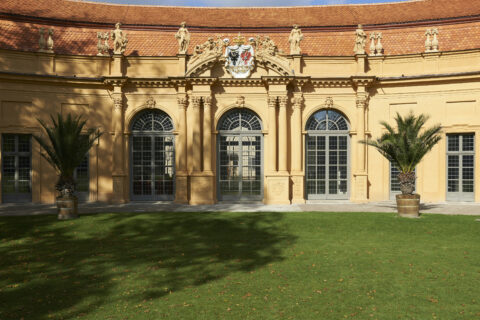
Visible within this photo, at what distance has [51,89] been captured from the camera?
21.3 m

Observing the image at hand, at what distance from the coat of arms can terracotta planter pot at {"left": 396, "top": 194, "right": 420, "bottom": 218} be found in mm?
10004

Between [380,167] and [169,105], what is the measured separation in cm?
1178

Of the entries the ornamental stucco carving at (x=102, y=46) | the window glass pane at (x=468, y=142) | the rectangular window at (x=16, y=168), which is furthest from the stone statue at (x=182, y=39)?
the window glass pane at (x=468, y=142)

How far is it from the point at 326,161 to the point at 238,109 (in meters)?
5.49

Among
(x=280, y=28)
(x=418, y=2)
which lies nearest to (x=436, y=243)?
(x=280, y=28)

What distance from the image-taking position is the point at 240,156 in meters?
21.9

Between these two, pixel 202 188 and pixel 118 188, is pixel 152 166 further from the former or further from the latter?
pixel 202 188

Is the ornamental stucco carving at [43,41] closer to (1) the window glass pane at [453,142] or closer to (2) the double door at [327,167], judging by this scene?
(2) the double door at [327,167]

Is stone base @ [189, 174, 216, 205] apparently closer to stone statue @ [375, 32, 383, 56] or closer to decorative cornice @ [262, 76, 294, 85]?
decorative cornice @ [262, 76, 294, 85]

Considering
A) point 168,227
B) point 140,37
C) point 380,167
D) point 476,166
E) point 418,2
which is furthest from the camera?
point 418,2

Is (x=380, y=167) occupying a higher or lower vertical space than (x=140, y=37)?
lower

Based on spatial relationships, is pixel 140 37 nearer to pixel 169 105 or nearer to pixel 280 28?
pixel 169 105

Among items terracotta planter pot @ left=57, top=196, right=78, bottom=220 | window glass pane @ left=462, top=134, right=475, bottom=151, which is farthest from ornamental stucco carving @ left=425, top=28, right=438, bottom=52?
terracotta planter pot @ left=57, top=196, right=78, bottom=220

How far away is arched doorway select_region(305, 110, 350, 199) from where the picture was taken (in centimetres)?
2208
